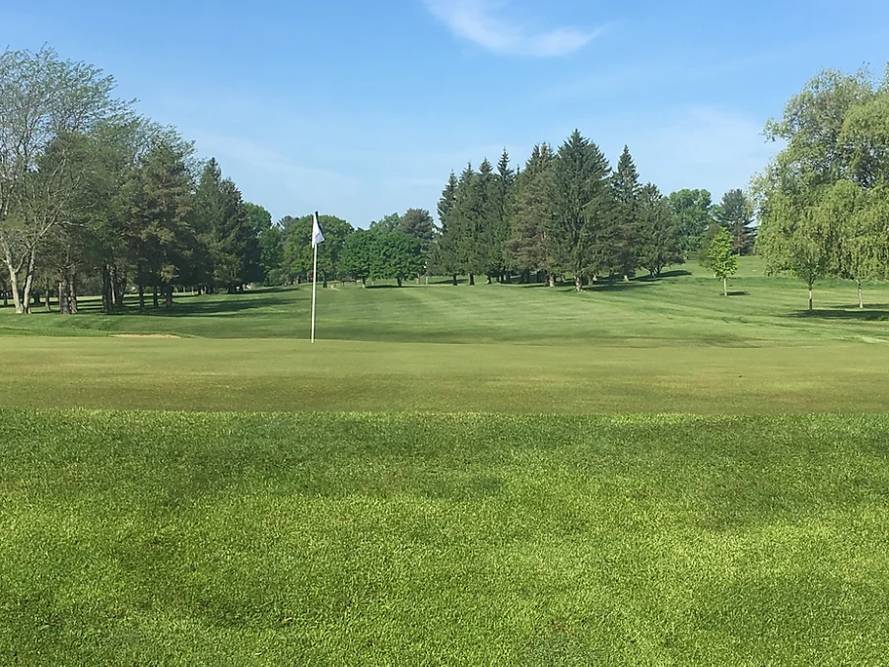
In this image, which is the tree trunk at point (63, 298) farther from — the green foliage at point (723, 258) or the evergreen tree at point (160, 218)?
the green foliage at point (723, 258)

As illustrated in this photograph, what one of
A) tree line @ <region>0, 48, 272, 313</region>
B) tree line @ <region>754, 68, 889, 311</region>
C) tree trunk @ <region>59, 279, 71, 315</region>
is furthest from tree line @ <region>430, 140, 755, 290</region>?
tree trunk @ <region>59, 279, 71, 315</region>

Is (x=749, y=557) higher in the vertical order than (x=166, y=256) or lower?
lower

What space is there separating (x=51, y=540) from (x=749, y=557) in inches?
239

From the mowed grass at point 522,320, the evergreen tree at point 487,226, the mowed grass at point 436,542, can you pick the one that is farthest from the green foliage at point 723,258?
the mowed grass at point 436,542

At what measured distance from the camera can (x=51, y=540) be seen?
20.7 feet

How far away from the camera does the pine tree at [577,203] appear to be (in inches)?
3519

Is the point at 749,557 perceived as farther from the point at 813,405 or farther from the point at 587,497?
the point at 813,405

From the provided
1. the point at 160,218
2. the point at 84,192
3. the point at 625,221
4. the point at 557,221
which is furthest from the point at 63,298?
the point at 625,221

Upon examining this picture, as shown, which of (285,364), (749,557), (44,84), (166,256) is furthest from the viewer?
(166,256)

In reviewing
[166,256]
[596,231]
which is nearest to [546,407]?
[166,256]

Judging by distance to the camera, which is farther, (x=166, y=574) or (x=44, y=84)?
(x=44, y=84)

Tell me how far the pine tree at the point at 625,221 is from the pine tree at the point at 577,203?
2.78 m

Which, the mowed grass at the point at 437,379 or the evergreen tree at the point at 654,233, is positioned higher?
the evergreen tree at the point at 654,233

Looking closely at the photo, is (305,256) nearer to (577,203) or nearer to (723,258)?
(577,203)
